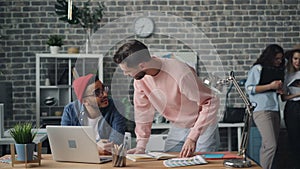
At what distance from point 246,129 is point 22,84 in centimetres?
385

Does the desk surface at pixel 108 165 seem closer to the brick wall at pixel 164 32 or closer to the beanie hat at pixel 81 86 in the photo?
the beanie hat at pixel 81 86

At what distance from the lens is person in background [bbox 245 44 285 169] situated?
18.3 feet

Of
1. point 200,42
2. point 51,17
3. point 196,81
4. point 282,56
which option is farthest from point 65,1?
point 196,81

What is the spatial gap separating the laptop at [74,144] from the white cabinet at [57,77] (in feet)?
9.75

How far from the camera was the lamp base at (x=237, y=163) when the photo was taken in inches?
118

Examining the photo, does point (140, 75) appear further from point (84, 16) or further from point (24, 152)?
point (84, 16)

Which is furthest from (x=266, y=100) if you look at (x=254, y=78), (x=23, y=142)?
(x=23, y=142)

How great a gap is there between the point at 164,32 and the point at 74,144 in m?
3.62

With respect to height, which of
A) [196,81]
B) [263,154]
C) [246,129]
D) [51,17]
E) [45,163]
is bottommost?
[263,154]

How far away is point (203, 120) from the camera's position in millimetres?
3348

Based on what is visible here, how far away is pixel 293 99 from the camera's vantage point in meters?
5.91

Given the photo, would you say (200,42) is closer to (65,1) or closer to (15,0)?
(65,1)

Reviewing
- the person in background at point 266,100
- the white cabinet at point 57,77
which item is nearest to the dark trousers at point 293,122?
the person in background at point 266,100

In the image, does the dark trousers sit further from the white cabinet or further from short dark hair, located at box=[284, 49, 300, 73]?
the white cabinet
